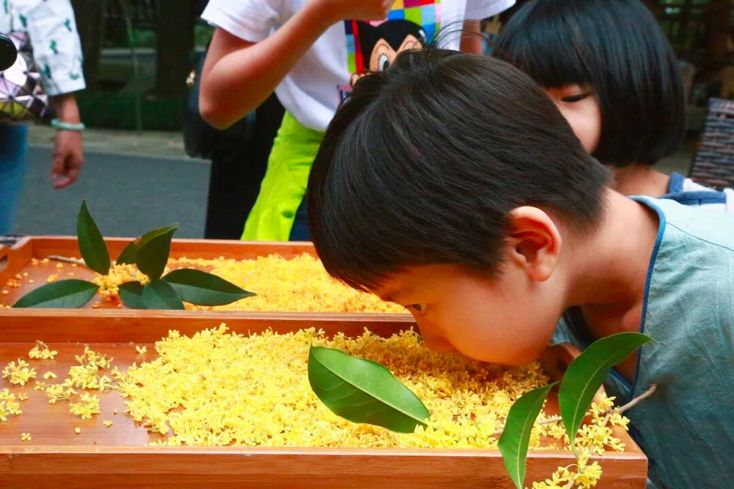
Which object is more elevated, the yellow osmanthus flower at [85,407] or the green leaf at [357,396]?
the green leaf at [357,396]

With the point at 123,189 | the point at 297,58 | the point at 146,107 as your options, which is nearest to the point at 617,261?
the point at 297,58

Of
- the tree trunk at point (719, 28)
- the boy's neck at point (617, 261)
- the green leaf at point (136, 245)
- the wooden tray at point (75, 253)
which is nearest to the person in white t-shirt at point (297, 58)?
the wooden tray at point (75, 253)

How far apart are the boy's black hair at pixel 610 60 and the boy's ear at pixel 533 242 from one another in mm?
574

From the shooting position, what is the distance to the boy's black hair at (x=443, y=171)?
0.63m

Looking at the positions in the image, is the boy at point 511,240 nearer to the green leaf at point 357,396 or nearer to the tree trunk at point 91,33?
the green leaf at point 357,396

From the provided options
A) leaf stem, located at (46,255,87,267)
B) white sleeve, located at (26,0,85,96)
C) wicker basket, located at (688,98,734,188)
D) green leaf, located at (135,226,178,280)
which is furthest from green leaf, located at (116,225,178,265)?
wicker basket, located at (688,98,734,188)

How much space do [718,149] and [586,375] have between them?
1.43 meters

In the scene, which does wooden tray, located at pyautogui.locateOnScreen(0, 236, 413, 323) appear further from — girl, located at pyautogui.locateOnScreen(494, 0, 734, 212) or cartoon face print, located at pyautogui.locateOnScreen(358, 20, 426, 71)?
girl, located at pyautogui.locateOnScreen(494, 0, 734, 212)

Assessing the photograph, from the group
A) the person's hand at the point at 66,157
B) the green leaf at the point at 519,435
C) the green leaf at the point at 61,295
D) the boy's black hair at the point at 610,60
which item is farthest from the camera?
the person's hand at the point at 66,157

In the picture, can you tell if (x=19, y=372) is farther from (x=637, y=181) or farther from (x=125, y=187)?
(x=125, y=187)

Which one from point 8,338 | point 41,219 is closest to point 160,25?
point 41,219

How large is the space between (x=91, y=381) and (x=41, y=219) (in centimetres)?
354

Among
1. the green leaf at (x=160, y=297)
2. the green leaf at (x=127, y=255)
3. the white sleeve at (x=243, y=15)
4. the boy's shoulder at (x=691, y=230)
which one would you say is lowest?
the green leaf at (x=127, y=255)

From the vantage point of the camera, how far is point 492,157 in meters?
0.64
